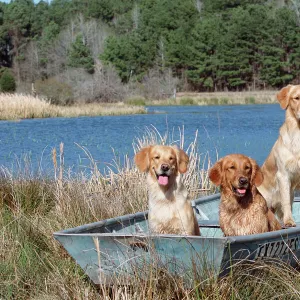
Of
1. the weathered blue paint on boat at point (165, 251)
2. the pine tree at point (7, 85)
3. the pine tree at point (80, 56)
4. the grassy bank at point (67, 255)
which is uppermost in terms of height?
the pine tree at point (80, 56)

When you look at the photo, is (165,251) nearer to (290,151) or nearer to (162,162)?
(162,162)

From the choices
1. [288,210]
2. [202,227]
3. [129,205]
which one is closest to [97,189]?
[129,205]

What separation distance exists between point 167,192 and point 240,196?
65cm

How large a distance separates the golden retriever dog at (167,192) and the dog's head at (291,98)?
1.58m

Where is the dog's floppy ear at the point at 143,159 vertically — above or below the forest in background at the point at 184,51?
below

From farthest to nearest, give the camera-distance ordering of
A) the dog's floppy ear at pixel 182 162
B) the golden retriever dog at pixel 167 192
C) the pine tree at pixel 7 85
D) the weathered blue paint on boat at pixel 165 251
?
the pine tree at pixel 7 85, the dog's floppy ear at pixel 182 162, the golden retriever dog at pixel 167 192, the weathered blue paint on boat at pixel 165 251

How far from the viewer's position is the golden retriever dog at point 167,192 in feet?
20.3

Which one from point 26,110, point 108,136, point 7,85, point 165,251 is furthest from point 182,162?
point 7,85

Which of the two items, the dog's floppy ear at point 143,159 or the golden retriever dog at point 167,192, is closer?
the golden retriever dog at point 167,192

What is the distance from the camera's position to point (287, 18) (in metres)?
78.4

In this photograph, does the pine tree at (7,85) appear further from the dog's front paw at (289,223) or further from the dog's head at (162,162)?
the dog's head at (162,162)

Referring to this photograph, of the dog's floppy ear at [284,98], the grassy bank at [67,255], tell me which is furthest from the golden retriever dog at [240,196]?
the dog's floppy ear at [284,98]

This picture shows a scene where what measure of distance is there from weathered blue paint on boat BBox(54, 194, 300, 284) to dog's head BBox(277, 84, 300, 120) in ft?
5.02

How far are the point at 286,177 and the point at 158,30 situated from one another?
8063 cm
